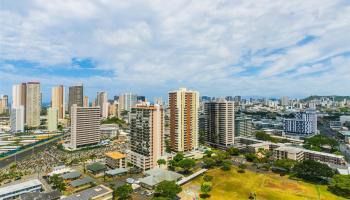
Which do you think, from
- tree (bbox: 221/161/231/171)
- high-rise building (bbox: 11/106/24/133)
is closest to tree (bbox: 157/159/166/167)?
tree (bbox: 221/161/231/171)

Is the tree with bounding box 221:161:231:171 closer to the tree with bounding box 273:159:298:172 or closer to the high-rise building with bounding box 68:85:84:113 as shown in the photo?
the tree with bounding box 273:159:298:172

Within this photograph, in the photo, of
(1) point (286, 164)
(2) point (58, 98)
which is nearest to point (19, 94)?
(2) point (58, 98)

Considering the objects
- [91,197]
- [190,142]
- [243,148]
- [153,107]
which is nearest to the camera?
[91,197]

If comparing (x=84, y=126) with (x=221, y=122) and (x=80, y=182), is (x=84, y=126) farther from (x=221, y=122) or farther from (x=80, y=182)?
(x=221, y=122)

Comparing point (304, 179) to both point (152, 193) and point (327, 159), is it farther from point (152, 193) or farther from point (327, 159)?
point (152, 193)

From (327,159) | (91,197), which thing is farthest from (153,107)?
(327,159)

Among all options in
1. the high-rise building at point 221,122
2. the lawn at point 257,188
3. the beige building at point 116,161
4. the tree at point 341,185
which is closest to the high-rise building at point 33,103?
the beige building at point 116,161
